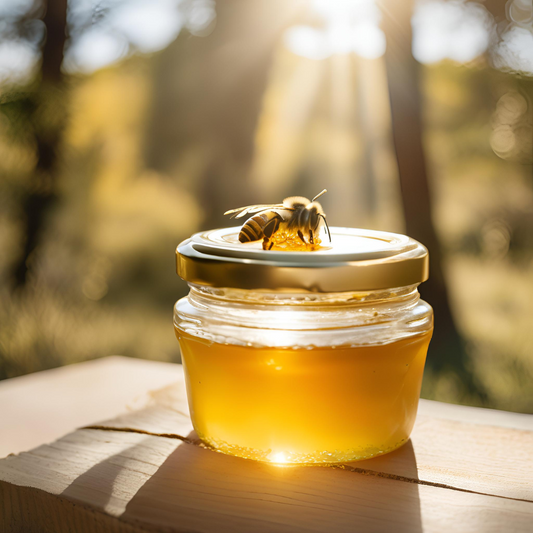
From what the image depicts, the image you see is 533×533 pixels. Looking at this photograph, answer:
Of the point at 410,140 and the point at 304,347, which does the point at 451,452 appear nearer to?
the point at 304,347

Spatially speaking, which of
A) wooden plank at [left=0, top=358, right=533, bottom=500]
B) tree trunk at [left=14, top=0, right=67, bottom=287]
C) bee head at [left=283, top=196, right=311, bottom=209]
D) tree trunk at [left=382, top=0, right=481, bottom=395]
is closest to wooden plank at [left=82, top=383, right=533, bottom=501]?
wooden plank at [left=0, top=358, right=533, bottom=500]

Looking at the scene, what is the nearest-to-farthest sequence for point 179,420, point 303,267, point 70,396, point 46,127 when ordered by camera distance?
point 303,267 < point 179,420 < point 70,396 < point 46,127

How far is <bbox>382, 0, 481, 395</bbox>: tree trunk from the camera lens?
1947 millimetres

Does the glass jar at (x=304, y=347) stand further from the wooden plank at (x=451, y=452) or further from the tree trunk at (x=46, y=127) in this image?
the tree trunk at (x=46, y=127)

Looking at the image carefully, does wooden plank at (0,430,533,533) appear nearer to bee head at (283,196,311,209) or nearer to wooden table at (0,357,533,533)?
wooden table at (0,357,533,533)

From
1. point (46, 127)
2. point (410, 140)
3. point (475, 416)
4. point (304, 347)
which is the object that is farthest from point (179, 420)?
point (46, 127)

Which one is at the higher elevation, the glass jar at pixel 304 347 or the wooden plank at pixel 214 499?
the glass jar at pixel 304 347

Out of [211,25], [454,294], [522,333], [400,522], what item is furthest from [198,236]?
[211,25]

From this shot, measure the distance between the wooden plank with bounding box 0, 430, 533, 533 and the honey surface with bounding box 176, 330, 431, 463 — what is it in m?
0.04

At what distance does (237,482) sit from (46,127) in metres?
2.61

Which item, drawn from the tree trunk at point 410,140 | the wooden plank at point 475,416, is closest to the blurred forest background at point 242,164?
the tree trunk at point 410,140

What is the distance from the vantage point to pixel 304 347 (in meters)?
0.58

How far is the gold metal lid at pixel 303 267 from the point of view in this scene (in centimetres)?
56

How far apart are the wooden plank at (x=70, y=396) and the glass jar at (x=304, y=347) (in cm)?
34
